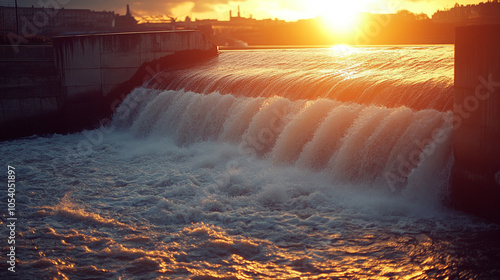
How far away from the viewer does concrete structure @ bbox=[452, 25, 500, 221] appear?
780 cm

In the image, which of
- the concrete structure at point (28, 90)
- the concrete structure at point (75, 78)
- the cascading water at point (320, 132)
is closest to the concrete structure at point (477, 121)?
the cascading water at point (320, 132)

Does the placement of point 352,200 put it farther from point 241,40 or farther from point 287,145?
point 241,40

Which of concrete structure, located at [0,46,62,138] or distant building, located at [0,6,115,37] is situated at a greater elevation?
distant building, located at [0,6,115,37]

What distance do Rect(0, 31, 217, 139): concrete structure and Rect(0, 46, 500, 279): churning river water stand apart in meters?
2.43

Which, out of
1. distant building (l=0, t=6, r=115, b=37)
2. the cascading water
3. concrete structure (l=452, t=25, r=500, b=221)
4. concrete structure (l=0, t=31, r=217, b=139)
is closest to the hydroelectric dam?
concrete structure (l=0, t=31, r=217, b=139)

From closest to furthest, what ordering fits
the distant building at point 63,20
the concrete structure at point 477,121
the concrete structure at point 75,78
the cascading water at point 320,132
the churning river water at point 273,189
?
the churning river water at point 273,189, the concrete structure at point 477,121, the cascading water at point 320,132, the concrete structure at point 75,78, the distant building at point 63,20

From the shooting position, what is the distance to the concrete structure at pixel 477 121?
25.6ft

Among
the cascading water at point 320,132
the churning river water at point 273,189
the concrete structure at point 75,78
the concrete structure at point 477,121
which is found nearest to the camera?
the churning river water at point 273,189

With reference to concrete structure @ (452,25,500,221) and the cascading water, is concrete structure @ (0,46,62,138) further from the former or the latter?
concrete structure @ (452,25,500,221)

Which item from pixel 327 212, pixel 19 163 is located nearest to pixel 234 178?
pixel 327 212

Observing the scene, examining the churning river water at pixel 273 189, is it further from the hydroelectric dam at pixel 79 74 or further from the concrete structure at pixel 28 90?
the hydroelectric dam at pixel 79 74

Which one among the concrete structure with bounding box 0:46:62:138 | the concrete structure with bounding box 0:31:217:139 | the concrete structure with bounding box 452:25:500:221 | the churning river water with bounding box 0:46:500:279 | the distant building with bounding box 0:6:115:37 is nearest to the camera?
the churning river water with bounding box 0:46:500:279

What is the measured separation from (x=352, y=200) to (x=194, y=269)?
3585mm

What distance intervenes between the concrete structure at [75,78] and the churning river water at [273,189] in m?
2.43
